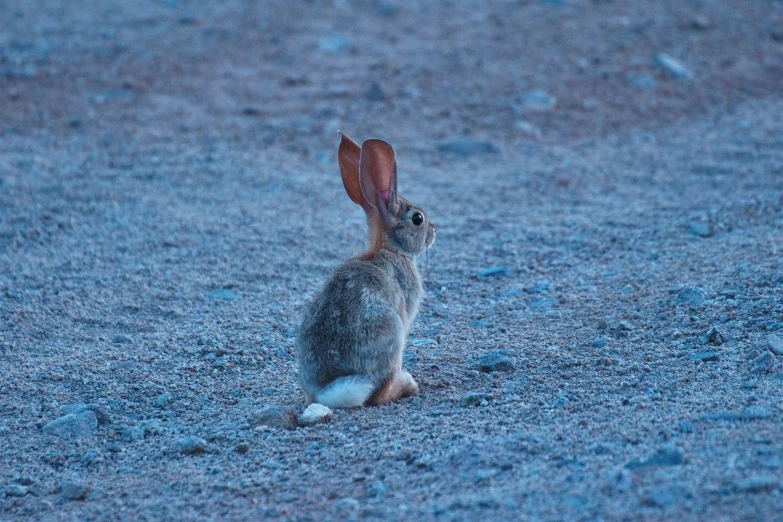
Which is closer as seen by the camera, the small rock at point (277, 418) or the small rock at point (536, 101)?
the small rock at point (277, 418)

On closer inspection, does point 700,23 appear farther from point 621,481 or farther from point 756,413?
point 621,481

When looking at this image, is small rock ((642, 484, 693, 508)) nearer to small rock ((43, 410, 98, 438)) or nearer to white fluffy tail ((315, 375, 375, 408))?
white fluffy tail ((315, 375, 375, 408))

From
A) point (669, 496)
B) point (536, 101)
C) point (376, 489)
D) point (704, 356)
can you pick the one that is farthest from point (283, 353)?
point (536, 101)

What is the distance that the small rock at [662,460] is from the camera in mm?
3936

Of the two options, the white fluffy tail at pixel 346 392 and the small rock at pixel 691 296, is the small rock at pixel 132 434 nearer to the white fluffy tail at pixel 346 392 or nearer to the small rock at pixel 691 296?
the white fluffy tail at pixel 346 392

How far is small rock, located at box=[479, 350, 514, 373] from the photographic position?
5602mm

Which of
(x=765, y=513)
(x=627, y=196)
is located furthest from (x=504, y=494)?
(x=627, y=196)

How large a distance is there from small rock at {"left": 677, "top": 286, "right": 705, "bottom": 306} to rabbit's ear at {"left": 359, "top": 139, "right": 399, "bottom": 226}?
2043 millimetres

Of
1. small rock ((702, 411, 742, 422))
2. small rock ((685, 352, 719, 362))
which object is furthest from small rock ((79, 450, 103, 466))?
small rock ((685, 352, 719, 362))

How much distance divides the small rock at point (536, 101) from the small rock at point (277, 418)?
720cm

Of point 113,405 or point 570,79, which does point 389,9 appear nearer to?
point 570,79

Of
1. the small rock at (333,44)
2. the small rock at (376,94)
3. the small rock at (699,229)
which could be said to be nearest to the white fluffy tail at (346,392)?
the small rock at (699,229)

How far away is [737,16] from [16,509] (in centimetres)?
1249

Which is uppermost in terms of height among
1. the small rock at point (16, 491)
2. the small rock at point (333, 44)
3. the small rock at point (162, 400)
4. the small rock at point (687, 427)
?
the small rock at point (333, 44)
